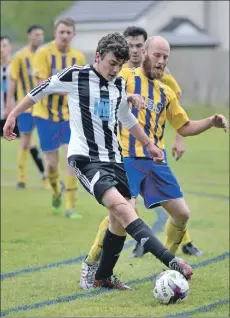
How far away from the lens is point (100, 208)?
12.8 metres

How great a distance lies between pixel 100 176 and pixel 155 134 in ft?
3.99

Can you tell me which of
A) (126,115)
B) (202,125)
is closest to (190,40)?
(202,125)

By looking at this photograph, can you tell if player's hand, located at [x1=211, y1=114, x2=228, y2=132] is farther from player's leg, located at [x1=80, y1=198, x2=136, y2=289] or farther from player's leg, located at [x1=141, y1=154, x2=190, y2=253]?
player's leg, located at [x1=80, y1=198, x2=136, y2=289]

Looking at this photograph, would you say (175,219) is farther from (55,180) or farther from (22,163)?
(22,163)

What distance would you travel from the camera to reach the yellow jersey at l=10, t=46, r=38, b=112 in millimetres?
14766

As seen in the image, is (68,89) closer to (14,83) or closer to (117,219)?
(117,219)

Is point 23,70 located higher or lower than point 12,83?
higher

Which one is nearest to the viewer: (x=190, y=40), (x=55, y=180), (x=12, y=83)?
(x=55, y=180)

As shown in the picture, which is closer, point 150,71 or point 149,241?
point 149,241

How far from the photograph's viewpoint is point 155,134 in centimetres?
819

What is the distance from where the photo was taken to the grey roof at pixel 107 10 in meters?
40.2

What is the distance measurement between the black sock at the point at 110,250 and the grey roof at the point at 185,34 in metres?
32.8

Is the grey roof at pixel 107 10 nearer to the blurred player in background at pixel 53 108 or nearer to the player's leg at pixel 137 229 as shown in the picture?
the blurred player in background at pixel 53 108

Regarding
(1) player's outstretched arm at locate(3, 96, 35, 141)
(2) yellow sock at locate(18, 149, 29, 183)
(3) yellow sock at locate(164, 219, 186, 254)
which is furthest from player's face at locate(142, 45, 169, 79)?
(2) yellow sock at locate(18, 149, 29, 183)
